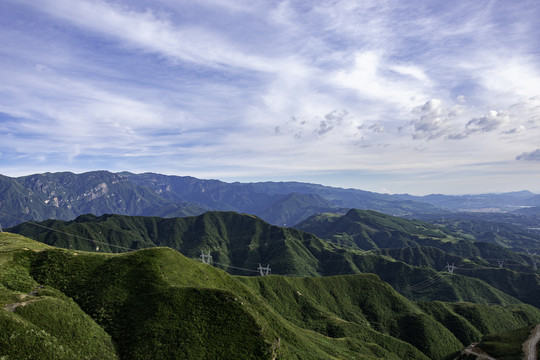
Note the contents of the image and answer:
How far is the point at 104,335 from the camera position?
58000 mm

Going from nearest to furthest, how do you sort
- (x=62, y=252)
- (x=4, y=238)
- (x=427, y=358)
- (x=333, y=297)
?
(x=62, y=252) → (x=4, y=238) → (x=427, y=358) → (x=333, y=297)

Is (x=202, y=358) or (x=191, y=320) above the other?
(x=191, y=320)

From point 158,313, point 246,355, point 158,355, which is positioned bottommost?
point 246,355

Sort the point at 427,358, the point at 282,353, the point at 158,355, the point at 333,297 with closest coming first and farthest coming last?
the point at 158,355, the point at 282,353, the point at 427,358, the point at 333,297

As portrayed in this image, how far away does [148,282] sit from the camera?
248 ft

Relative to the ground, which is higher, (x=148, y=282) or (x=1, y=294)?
(x=1, y=294)

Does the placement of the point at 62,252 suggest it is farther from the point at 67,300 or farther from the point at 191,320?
the point at 191,320

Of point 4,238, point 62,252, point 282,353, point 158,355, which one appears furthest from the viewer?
point 4,238

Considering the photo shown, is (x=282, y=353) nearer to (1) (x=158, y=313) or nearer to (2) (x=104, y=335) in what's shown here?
(1) (x=158, y=313)

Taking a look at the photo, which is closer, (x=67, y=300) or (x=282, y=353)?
(x=67, y=300)

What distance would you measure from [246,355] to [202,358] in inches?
402

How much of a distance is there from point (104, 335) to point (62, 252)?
36.3 m

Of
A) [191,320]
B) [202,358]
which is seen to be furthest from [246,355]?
[191,320]

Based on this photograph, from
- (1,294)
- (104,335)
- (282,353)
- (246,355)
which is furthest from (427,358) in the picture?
(1,294)
